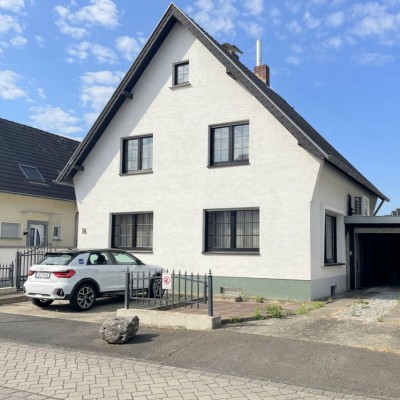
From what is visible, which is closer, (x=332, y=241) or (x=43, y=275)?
(x=43, y=275)

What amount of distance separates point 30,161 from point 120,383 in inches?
710

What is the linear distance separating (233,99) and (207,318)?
7787 mm

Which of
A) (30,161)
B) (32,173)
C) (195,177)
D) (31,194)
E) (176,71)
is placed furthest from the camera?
(30,161)

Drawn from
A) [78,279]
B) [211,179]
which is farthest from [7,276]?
[211,179]

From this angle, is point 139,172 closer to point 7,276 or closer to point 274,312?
point 7,276

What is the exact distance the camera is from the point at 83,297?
1134 cm

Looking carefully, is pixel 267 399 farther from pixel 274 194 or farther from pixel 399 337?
pixel 274 194

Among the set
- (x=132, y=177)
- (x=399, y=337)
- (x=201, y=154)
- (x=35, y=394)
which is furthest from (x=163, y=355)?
(x=132, y=177)

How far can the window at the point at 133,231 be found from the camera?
15898 millimetres

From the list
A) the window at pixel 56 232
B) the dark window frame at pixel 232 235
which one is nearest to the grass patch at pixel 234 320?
the dark window frame at pixel 232 235

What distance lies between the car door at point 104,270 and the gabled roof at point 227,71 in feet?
19.5

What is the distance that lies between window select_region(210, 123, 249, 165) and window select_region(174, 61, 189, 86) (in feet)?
7.12

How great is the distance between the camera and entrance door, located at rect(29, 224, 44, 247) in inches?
803

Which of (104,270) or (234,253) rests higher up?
(234,253)
